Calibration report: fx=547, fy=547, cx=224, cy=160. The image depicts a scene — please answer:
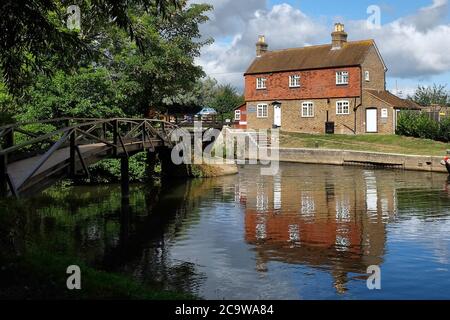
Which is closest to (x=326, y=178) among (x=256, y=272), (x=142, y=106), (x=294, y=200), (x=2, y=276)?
(x=294, y=200)

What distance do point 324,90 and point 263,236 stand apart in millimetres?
36711

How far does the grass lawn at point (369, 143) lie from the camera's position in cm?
4138

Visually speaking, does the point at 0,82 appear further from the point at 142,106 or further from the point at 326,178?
the point at 326,178

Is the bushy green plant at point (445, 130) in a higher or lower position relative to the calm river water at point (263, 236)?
higher

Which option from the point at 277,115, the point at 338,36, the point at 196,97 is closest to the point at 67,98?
the point at 277,115

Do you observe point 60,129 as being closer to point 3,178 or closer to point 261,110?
point 3,178

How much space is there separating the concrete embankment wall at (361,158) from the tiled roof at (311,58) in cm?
1114

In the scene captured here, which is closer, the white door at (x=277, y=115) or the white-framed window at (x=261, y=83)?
the white door at (x=277, y=115)

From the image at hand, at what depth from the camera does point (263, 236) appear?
16.9 metres

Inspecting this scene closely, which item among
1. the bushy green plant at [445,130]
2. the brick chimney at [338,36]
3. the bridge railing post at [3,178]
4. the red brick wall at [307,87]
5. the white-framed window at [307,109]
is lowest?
the bridge railing post at [3,178]

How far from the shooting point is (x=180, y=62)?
30812 mm

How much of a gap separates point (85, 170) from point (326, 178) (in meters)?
19.5

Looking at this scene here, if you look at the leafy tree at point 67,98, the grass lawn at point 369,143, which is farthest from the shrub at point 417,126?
the leafy tree at point 67,98

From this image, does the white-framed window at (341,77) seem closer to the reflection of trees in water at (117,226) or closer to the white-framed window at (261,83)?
the white-framed window at (261,83)
